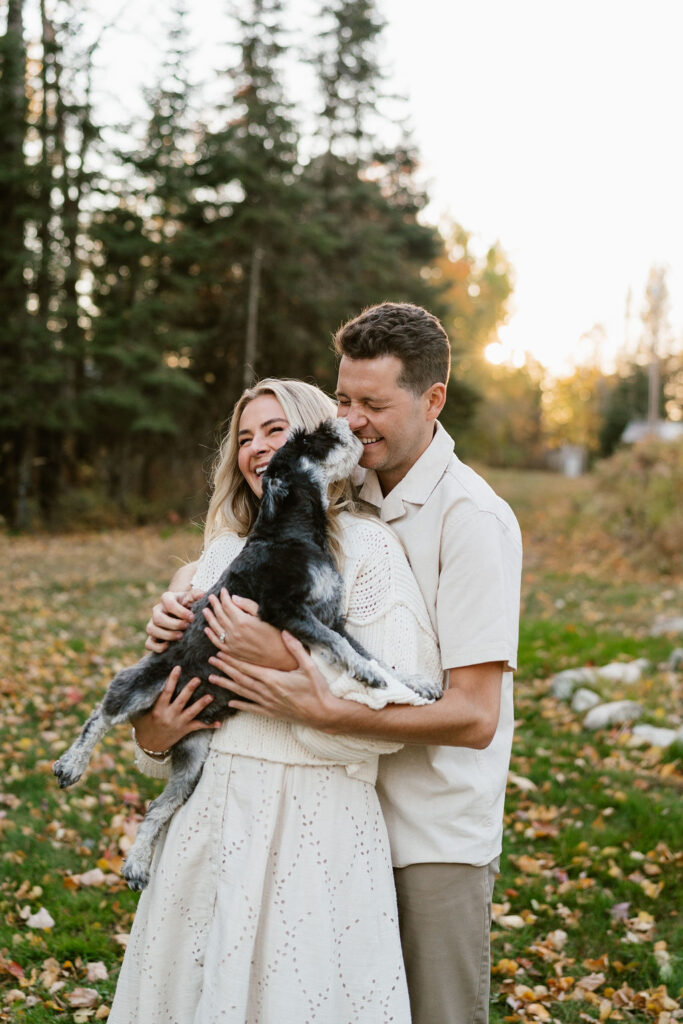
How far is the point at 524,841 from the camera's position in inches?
227

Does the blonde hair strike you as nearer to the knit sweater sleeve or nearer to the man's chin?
the man's chin

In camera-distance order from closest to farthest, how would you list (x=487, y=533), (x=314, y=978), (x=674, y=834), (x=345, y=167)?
(x=314, y=978) → (x=487, y=533) → (x=674, y=834) → (x=345, y=167)

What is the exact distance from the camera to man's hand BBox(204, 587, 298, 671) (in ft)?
7.88

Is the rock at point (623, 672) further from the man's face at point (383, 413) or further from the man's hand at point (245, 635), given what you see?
the man's hand at point (245, 635)

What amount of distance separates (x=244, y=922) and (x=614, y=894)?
3.56 metres

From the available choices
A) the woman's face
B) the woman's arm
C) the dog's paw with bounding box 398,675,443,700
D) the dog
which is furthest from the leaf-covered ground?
the woman's face

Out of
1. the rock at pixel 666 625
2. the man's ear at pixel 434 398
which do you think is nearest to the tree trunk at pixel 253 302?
the rock at pixel 666 625

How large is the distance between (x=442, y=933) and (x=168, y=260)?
20456mm

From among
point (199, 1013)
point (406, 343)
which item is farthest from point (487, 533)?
point (199, 1013)

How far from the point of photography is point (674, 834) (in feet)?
18.1

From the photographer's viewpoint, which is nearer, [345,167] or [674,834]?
[674,834]

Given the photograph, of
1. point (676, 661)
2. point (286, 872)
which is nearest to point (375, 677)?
point (286, 872)

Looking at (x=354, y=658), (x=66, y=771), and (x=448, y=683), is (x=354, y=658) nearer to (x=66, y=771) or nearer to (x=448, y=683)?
(x=448, y=683)

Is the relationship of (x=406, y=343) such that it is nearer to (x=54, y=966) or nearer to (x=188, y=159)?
(x=54, y=966)
